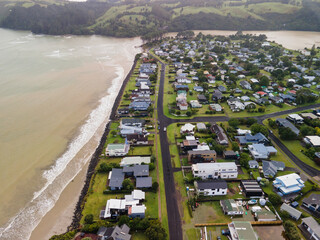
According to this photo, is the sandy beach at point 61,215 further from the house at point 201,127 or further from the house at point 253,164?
the house at point 253,164

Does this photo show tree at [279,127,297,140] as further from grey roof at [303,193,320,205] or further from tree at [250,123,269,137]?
grey roof at [303,193,320,205]

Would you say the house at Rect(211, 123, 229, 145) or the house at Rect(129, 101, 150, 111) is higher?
the house at Rect(129, 101, 150, 111)

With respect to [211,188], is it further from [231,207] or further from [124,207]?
[124,207]

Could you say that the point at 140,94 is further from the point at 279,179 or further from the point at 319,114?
the point at 319,114

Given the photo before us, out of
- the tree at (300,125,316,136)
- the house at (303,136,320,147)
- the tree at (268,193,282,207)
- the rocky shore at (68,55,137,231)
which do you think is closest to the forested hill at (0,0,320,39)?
the rocky shore at (68,55,137,231)

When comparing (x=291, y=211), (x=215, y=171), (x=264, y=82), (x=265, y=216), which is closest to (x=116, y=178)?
(x=215, y=171)

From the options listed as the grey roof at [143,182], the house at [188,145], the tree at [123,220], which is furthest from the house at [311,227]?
the tree at [123,220]
